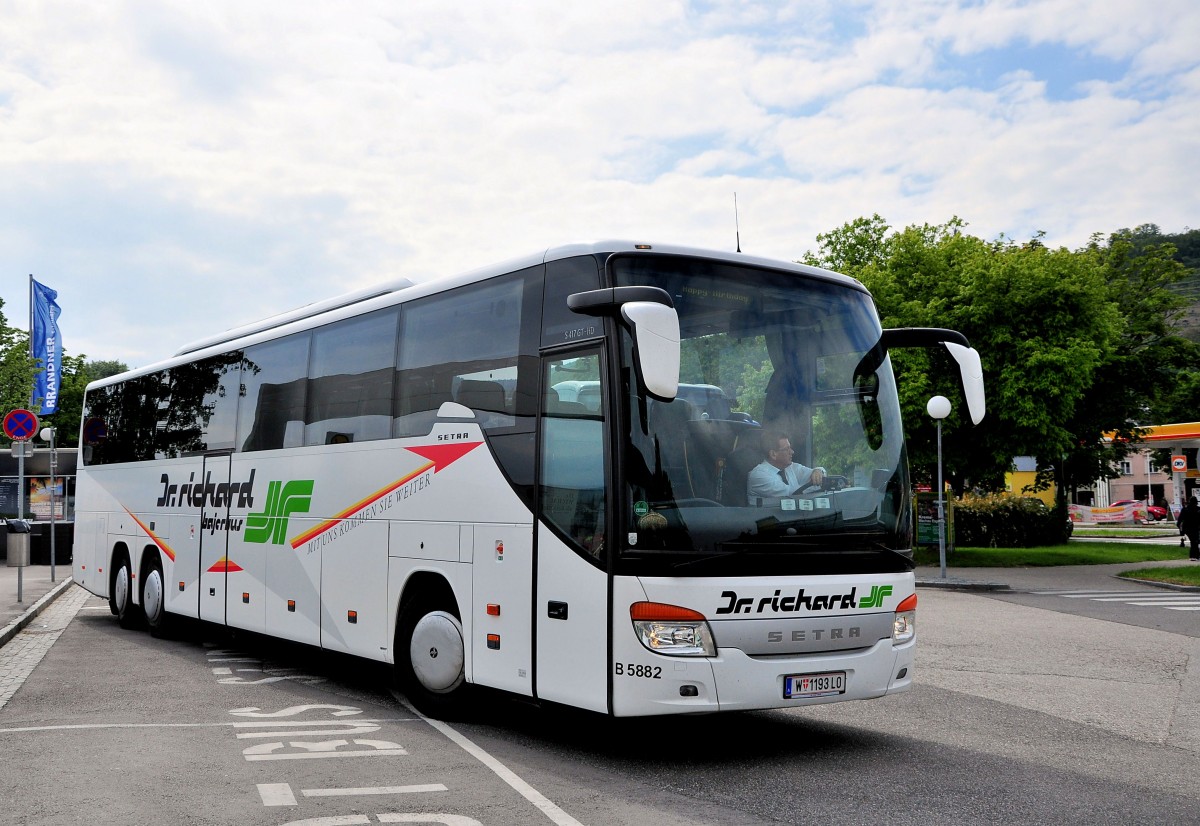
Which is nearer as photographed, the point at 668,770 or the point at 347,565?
the point at 668,770

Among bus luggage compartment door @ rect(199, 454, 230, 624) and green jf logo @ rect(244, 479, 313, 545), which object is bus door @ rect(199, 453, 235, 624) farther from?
green jf logo @ rect(244, 479, 313, 545)

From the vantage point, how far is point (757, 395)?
7828mm

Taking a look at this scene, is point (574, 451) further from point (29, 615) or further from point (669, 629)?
point (29, 615)

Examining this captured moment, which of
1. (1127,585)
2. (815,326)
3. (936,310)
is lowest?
(1127,585)

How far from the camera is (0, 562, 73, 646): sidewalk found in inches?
629

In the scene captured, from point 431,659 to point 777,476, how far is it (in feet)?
10.5

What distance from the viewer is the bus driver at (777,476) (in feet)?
24.7

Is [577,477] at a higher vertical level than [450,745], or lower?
higher

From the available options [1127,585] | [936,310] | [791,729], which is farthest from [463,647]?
[936,310]

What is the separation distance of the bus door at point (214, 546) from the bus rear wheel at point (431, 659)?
421 centimetres

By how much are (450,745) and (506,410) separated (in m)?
2.30

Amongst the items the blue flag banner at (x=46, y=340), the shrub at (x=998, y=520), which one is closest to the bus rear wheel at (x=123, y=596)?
the blue flag banner at (x=46, y=340)

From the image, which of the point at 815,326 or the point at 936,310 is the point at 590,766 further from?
the point at 936,310

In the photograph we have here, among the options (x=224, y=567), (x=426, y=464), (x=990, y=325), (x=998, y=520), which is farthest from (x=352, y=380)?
(x=998, y=520)
